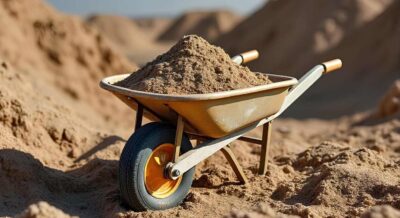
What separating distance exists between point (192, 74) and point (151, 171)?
0.73 m

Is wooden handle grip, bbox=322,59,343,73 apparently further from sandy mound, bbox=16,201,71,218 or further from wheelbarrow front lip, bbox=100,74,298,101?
sandy mound, bbox=16,201,71,218

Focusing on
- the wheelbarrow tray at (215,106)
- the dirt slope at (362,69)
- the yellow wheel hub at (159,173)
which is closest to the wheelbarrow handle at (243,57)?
the wheelbarrow tray at (215,106)

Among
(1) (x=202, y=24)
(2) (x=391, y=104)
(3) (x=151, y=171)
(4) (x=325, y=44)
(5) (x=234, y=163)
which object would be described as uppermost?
(1) (x=202, y=24)

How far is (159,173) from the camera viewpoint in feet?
14.4

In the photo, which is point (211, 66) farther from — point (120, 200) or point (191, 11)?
point (191, 11)

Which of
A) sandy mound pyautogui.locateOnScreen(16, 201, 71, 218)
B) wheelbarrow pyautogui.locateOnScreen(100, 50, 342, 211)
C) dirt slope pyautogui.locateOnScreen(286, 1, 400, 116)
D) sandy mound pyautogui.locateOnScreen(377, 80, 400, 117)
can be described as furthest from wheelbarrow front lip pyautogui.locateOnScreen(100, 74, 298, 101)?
dirt slope pyautogui.locateOnScreen(286, 1, 400, 116)

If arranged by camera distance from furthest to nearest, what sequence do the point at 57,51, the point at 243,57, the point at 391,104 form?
the point at 57,51 → the point at 391,104 → the point at 243,57

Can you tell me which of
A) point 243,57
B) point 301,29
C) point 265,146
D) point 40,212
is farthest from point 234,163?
point 301,29

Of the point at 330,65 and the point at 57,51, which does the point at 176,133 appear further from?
the point at 57,51

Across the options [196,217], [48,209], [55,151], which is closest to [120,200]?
[196,217]

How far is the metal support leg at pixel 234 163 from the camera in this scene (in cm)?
480

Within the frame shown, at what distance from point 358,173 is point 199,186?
3.99 feet

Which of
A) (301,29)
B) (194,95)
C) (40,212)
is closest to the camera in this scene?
(40,212)

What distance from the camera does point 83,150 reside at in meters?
5.97
